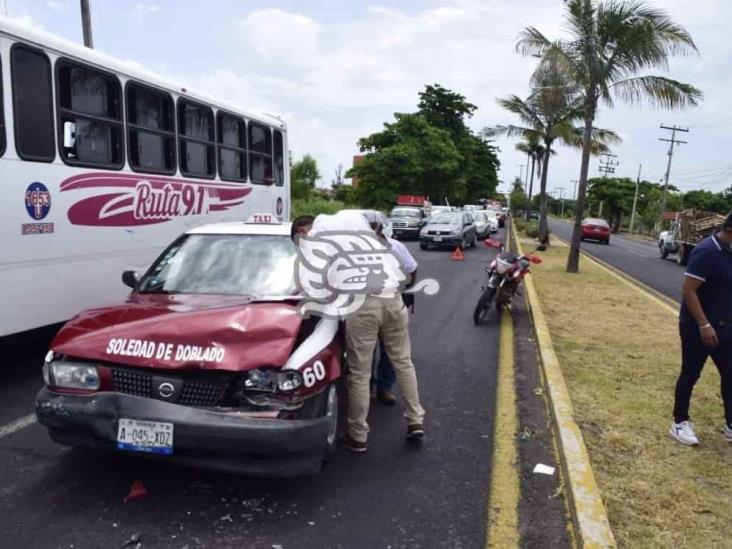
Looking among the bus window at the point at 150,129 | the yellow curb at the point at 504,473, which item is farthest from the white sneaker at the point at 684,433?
the bus window at the point at 150,129

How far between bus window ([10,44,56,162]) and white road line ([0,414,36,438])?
90.9 inches

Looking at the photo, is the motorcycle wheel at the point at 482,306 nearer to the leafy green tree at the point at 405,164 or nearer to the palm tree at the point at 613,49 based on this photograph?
the palm tree at the point at 613,49

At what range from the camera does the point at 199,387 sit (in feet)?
11.0

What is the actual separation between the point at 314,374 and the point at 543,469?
68.1 inches

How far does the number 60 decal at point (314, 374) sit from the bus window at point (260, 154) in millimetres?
6888

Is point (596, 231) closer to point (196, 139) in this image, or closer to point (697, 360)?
point (196, 139)

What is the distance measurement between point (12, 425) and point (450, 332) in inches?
215

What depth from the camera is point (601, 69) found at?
50.3ft

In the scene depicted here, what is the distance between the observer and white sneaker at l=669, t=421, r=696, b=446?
14.6ft

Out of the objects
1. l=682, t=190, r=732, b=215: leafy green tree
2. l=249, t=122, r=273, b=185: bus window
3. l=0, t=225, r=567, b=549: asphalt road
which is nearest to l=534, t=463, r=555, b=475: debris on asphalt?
l=0, t=225, r=567, b=549: asphalt road

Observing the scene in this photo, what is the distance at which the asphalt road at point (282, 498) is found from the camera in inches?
124

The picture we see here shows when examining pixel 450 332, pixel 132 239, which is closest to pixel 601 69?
pixel 450 332

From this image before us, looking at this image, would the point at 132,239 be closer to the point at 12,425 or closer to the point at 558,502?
the point at 12,425

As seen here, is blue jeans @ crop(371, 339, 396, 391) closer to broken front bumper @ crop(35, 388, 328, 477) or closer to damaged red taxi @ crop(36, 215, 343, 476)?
damaged red taxi @ crop(36, 215, 343, 476)
